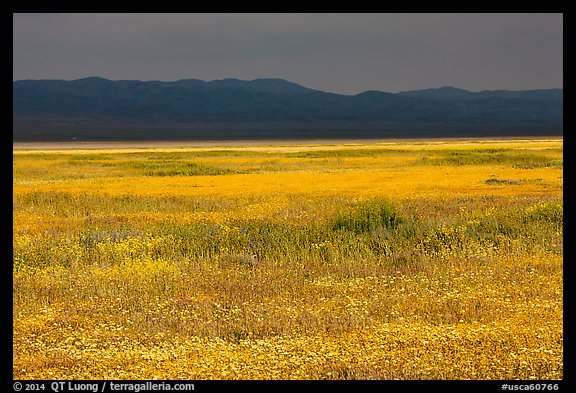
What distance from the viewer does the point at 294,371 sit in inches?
273

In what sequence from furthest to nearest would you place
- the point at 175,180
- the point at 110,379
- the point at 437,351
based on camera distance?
the point at 175,180 → the point at 437,351 → the point at 110,379

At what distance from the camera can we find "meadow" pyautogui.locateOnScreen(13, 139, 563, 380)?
7266mm

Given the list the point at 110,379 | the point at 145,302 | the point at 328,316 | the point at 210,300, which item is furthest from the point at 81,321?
the point at 328,316

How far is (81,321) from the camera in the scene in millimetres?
9062

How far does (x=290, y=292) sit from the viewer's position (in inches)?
412

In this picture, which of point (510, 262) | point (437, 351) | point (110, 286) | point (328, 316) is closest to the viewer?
point (437, 351)

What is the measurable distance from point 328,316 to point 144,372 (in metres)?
2.86

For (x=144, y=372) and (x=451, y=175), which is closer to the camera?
(x=144, y=372)

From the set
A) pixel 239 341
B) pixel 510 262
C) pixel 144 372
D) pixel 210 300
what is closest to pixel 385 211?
pixel 510 262

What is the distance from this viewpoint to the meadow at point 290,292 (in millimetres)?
7266

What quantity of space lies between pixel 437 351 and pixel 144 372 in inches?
126
